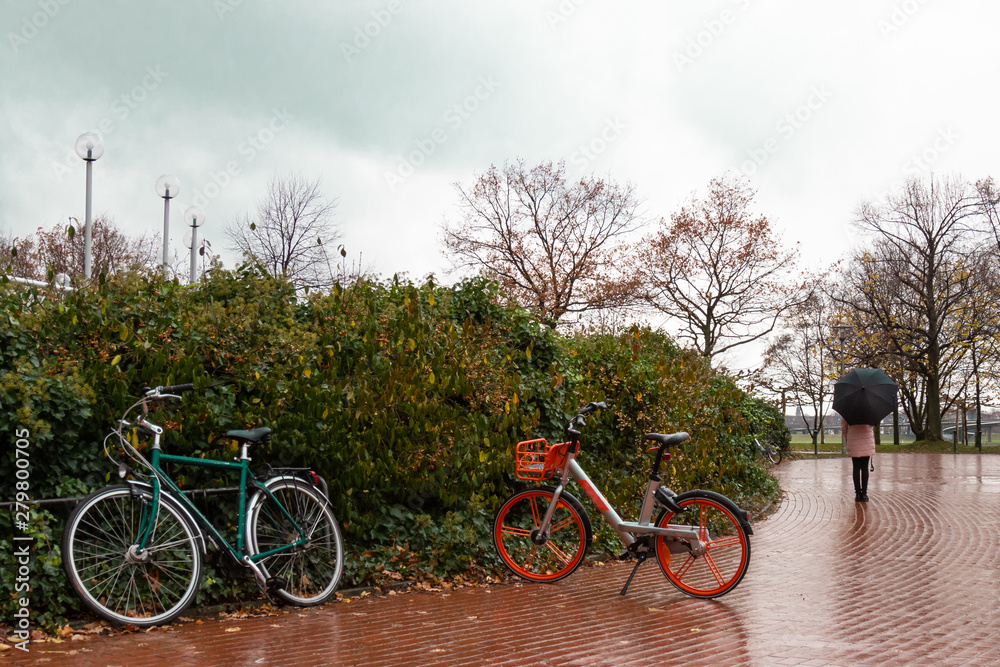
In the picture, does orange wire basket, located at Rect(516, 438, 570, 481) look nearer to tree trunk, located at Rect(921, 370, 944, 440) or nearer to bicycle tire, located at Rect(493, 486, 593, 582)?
bicycle tire, located at Rect(493, 486, 593, 582)

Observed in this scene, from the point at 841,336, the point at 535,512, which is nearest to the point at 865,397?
the point at 535,512

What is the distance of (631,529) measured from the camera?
5.64 metres

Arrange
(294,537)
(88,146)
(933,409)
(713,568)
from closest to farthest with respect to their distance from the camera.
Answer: (294,537) → (713,568) → (88,146) → (933,409)

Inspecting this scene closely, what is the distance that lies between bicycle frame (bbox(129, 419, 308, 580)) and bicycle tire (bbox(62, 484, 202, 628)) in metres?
0.06

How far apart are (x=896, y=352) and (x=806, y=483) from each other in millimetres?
18386

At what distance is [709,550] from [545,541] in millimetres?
1168

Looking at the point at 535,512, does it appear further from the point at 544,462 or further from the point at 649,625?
the point at 649,625

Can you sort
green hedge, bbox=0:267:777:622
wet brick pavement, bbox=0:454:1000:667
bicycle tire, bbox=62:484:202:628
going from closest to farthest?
wet brick pavement, bbox=0:454:1000:667 < bicycle tire, bbox=62:484:202:628 < green hedge, bbox=0:267:777:622

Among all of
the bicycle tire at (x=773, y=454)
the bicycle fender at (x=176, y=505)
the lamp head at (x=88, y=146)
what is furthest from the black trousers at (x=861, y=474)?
the lamp head at (x=88, y=146)

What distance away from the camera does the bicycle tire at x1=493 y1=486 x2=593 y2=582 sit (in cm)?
584

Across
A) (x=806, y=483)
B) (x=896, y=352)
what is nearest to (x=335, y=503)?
(x=806, y=483)

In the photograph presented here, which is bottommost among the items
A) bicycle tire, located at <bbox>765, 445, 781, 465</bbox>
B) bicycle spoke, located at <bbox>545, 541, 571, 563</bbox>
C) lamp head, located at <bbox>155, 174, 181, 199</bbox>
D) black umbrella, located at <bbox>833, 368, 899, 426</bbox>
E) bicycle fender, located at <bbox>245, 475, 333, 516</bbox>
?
bicycle tire, located at <bbox>765, 445, 781, 465</bbox>

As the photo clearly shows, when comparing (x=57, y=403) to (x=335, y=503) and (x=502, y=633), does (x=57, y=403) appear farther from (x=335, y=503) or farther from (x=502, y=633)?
(x=502, y=633)

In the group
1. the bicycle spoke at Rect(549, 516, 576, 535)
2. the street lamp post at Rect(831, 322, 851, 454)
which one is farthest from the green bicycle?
the street lamp post at Rect(831, 322, 851, 454)
